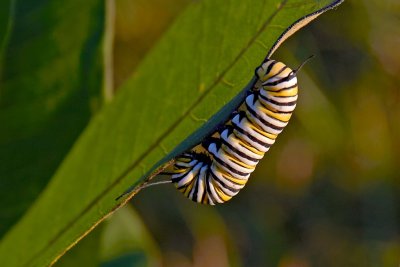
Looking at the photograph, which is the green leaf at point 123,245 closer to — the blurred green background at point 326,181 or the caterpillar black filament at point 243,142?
the caterpillar black filament at point 243,142

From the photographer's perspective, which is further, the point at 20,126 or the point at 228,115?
the point at 20,126

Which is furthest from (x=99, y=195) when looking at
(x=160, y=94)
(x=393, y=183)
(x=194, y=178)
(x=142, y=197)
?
(x=393, y=183)

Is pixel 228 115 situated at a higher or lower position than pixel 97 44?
lower

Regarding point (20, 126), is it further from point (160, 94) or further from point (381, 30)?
point (381, 30)

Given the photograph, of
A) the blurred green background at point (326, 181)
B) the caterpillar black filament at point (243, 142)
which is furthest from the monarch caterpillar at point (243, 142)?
the blurred green background at point (326, 181)

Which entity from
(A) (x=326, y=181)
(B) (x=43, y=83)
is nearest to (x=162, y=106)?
(B) (x=43, y=83)

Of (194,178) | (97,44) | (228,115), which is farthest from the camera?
(194,178)
